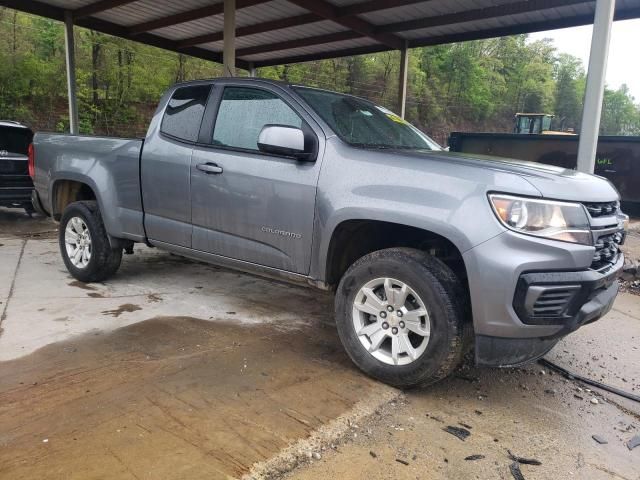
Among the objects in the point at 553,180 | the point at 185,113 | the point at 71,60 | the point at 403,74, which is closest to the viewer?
the point at 553,180

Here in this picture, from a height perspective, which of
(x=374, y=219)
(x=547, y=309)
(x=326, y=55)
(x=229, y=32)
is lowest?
(x=547, y=309)

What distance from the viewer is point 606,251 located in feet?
9.89

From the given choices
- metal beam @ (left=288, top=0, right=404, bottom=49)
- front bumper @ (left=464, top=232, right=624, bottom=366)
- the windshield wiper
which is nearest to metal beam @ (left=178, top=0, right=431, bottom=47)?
metal beam @ (left=288, top=0, right=404, bottom=49)

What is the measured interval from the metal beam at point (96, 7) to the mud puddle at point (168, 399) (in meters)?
8.76

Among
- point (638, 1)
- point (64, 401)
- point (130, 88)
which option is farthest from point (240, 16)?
point (130, 88)

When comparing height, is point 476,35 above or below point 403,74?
above

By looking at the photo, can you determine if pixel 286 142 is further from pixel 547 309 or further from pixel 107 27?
pixel 107 27

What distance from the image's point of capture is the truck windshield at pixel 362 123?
3674mm

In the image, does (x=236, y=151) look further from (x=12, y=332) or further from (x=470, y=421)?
(x=470, y=421)

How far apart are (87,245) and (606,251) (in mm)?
4560

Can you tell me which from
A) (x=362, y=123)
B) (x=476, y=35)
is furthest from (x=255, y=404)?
(x=476, y=35)

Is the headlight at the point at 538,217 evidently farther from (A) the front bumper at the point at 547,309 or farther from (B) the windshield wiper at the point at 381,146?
(B) the windshield wiper at the point at 381,146

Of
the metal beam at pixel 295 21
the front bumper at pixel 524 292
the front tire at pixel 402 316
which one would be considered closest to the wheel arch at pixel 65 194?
the front tire at pixel 402 316

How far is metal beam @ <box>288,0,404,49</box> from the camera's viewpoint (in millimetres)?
9654
